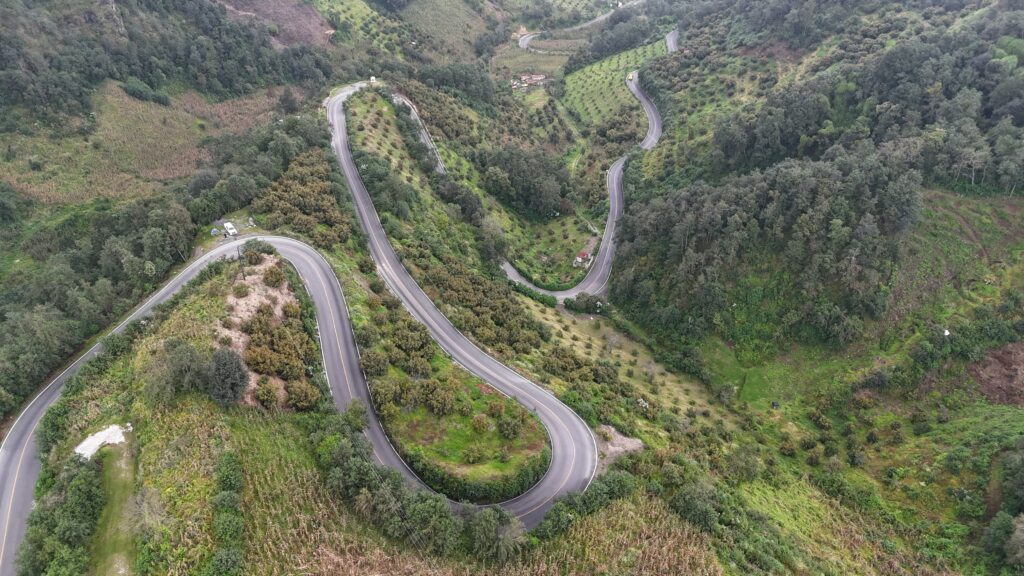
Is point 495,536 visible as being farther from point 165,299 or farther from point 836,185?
point 836,185

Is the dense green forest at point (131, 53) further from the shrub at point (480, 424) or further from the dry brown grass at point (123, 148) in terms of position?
the shrub at point (480, 424)

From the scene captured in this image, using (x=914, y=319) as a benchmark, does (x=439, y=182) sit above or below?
above

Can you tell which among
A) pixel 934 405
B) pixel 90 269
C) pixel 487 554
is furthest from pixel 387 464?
pixel 934 405

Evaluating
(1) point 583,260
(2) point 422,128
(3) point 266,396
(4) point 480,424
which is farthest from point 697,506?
(2) point 422,128

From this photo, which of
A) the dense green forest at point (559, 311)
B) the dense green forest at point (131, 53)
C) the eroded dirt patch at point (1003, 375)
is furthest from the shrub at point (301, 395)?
the dense green forest at point (131, 53)

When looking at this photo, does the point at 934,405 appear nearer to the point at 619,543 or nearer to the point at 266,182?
the point at 619,543
